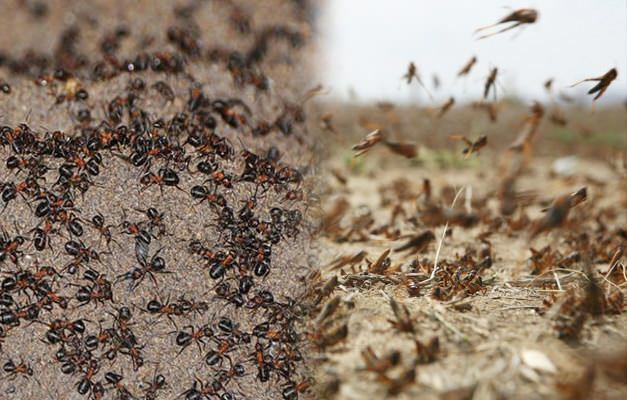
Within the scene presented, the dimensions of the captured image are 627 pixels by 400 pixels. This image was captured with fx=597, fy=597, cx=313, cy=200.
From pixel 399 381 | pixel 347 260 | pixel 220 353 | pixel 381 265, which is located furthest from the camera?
pixel 347 260

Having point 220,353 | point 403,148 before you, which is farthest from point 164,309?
point 403,148

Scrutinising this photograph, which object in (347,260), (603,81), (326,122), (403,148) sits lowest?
(347,260)

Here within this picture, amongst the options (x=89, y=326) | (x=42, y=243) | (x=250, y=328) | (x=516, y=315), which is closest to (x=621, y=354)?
(x=516, y=315)

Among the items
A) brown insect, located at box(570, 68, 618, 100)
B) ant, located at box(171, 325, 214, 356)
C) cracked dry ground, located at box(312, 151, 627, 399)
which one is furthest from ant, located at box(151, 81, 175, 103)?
brown insect, located at box(570, 68, 618, 100)

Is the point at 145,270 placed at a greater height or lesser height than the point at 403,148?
lesser

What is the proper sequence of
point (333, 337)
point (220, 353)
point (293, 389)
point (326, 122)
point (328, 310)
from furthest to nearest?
point (326, 122) < point (220, 353) < point (293, 389) < point (328, 310) < point (333, 337)

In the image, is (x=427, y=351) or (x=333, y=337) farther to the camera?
(x=333, y=337)

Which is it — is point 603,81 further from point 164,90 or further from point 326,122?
point 164,90

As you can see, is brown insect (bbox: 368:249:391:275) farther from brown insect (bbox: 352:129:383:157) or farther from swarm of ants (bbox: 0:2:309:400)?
brown insect (bbox: 352:129:383:157)

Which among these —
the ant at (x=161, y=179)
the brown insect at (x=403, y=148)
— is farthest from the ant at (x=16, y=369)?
the brown insect at (x=403, y=148)
